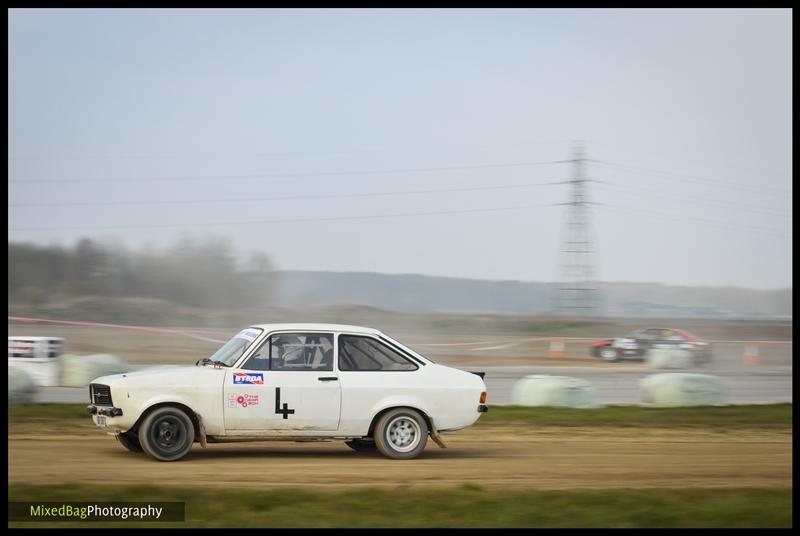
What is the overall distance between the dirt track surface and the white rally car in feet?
1.03

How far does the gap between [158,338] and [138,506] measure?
104ft

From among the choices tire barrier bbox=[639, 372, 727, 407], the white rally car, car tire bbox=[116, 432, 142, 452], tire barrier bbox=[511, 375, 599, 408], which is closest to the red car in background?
tire barrier bbox=[639, 372, 727, 407]

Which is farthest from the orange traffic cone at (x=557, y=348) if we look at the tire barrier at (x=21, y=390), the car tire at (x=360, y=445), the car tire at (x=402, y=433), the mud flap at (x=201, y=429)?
the mud flap at (x=201, y=429)

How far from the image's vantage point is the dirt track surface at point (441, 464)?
31.2 feet

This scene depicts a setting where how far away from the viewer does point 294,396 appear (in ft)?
35.2

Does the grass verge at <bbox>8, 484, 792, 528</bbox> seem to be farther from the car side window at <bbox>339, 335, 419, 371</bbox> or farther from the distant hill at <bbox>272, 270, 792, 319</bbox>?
the distant hill at <bbox>272, 270, 792, 319</bbox>

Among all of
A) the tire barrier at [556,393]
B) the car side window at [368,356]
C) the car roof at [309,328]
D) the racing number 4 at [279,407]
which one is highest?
the car roof at [309,328]

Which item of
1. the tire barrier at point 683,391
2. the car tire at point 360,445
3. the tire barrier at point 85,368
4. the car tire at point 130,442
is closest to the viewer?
the car tire at point 130,442

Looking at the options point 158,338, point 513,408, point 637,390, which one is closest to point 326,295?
point 158,338

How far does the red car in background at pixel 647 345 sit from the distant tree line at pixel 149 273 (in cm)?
2152

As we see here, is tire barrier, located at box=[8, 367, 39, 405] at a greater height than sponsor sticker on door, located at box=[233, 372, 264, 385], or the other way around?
sponsor sticker on door, located at box=[233, 372, 264, 385]

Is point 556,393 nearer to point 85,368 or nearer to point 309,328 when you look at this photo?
point 309,328

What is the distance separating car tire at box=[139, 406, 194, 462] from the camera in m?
10.4

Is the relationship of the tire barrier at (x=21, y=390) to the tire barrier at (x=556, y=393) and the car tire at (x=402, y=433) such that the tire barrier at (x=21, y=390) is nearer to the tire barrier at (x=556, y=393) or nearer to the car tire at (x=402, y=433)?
the car tire at (x=402, y=433)
